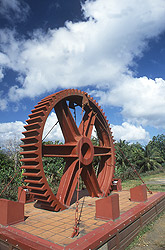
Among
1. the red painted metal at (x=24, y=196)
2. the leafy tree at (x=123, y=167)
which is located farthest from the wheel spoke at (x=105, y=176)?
the leafy tree at (x=123, y=167)

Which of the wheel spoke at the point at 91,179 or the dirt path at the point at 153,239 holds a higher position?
the wheel spoke at the point at 91,179

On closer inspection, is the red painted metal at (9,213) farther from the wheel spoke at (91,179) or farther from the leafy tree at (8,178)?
the leafy tree at (8,178)

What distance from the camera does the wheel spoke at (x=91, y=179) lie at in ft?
22.7

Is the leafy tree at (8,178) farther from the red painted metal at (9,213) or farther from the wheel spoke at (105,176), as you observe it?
the red painted metal at (9,213)

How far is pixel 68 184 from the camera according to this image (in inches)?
238

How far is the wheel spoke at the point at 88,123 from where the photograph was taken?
7.56m

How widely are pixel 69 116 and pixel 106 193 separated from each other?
10.8ft

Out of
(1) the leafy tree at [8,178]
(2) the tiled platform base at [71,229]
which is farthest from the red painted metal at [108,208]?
(1) the leafy tree at [8,178]

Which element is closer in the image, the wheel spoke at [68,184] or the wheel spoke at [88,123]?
the wheel spoke at [68,184]

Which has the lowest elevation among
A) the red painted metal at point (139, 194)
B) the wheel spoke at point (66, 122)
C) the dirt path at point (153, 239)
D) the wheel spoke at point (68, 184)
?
the dirt path at point (153, 239)

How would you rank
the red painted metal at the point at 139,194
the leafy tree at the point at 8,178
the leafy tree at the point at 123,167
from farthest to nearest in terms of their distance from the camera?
the leafy tree at the point at 123,167, the leafy tree at the point at 8,178, the red painted metal at the point at 139,194

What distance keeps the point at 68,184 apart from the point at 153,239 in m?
2.71

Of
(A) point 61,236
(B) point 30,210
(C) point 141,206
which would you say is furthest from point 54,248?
(C) point 141,206

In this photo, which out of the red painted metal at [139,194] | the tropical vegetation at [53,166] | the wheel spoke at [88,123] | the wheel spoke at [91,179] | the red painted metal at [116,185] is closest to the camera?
the red painted metal at [139,194]
